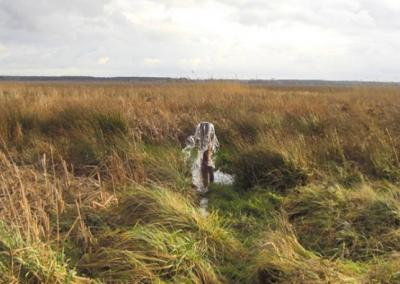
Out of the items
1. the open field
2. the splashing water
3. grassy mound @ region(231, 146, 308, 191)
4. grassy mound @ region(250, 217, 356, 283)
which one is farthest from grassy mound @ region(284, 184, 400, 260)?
the splashing water

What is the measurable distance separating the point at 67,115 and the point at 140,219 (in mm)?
5749

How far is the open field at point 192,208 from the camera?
3646mm

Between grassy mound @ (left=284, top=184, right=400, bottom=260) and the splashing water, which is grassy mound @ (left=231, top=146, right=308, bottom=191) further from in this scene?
grassy mound @ (left=284, top=184, right=400, bottom=260)

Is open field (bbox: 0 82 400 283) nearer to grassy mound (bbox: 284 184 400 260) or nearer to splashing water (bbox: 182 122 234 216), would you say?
grassy mound (bbox: 284 184 400 260)

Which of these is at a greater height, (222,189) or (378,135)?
(378,135)

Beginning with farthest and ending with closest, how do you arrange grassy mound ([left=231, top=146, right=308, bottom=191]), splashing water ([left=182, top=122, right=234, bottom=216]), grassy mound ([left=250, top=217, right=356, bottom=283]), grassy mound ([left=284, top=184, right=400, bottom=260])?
splashing water ([left=182, top=122, right=234, bottom=216]) < grassy mound ([left=231, top=146, right=308, bottom=191]) < grassy mound ([left=284, top=184, right=400, bottom=260]) < grassy mound ([left=250, top=217, right=356, bottom=283])

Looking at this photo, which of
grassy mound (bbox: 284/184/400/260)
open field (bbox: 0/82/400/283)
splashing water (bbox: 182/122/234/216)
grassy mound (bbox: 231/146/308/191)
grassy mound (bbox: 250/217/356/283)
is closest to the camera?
grassy mound (bbox: 250/217/356/283)

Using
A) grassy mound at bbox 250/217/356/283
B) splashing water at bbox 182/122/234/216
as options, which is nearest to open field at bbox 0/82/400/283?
grassy mound at bbox 250/217/356/283

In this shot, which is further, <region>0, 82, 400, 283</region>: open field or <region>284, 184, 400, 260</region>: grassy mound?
<region>284, 184, 400, 260</region>: grassy mound

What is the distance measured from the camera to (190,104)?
1277cm

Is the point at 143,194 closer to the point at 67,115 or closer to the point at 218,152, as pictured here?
the point at 218,152

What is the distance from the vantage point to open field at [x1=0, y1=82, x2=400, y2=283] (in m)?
3.65

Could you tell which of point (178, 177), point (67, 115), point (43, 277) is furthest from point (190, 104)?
point (43, 277)

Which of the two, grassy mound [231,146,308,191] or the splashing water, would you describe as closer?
grassy mound [231,146,308,191]
